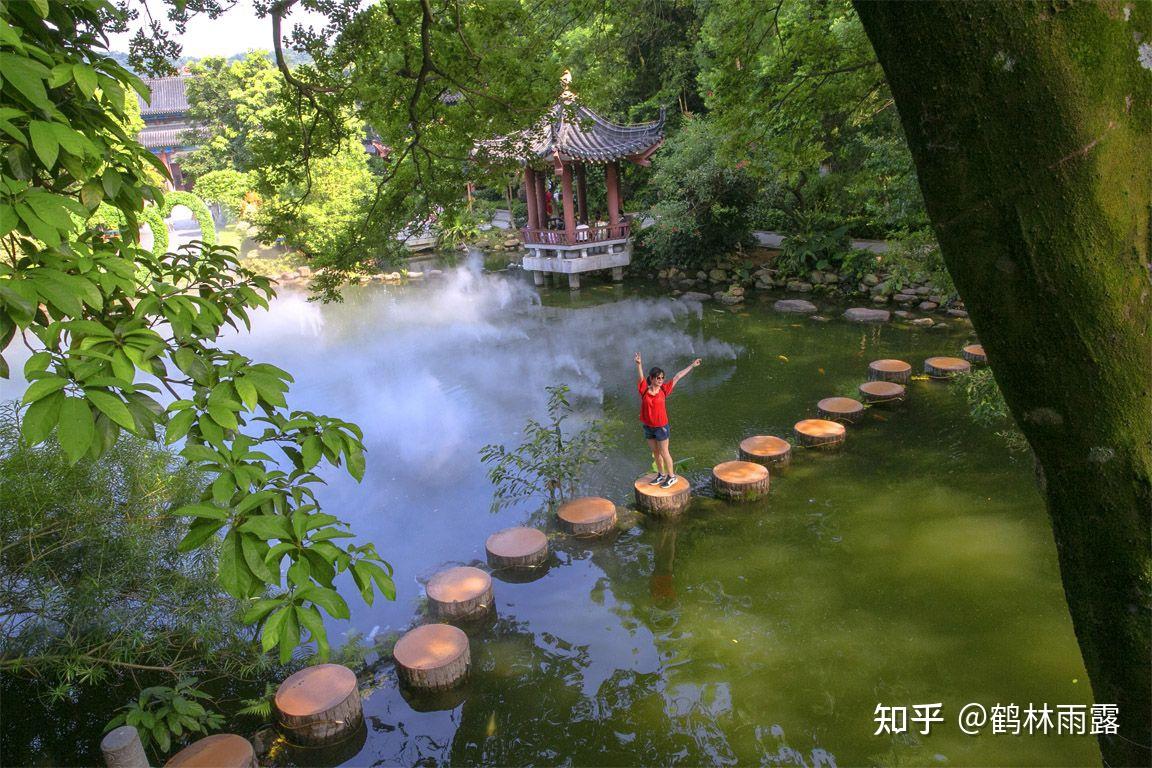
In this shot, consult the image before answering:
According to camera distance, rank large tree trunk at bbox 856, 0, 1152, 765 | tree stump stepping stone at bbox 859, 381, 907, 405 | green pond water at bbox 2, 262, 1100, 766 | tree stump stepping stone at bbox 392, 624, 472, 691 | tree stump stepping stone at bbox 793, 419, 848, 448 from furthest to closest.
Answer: tree stump stepping stone at bbox 859, 381, 907, 405 < tree stump stepping stone at bbox 793, 419, 848, 448 < tree stump stepping stone at bbox 392, 624, 472, 691 < green pond water at bbox 2, 262, 1100, 766 < large tree trunk at bbox 856, 0, 1152, 765

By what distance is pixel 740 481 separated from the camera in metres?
5.88

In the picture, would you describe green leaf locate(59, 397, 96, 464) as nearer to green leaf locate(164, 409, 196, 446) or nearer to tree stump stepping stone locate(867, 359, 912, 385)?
green leaf locate(164, 409, 196, 446)

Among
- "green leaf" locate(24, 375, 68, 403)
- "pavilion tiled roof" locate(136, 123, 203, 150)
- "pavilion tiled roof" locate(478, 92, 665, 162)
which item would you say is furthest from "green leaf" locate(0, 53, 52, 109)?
"pavilion tiled roof" locate(136, 123, 203, 150)

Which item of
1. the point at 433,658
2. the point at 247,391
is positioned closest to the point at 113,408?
the point at 247,391

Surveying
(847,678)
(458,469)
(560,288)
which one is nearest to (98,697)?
(458,469)

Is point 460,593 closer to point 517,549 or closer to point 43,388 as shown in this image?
point 517,549

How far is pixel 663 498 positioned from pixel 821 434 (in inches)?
73.5

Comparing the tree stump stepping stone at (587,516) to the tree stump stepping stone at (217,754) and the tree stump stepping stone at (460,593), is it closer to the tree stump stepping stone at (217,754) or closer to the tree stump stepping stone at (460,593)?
the tree stump stepping stone at (460,593)

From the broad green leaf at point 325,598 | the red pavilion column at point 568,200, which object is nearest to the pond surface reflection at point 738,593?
the broad green leaf at point 325,598

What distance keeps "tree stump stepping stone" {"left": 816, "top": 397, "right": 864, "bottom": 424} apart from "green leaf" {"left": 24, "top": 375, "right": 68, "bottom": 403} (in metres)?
6.90

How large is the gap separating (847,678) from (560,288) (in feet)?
42.3

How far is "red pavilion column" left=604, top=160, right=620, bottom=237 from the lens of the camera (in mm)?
15672

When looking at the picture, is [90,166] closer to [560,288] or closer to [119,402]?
[119,402]

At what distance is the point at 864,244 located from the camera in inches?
542
